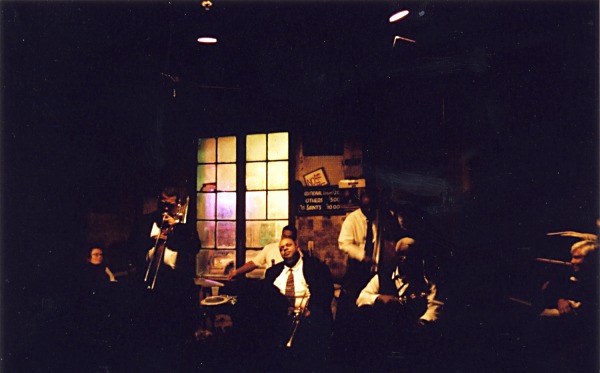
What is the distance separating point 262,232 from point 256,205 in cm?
45

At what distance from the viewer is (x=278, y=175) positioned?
23.9 ft

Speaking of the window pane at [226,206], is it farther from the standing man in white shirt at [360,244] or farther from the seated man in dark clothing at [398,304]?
the seated man in dark clothing at [398,304]

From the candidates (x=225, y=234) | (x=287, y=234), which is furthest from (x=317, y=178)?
(x=225, y=234)

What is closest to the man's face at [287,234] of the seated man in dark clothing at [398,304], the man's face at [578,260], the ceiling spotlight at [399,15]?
the seated man in dark clothing at [398,304]

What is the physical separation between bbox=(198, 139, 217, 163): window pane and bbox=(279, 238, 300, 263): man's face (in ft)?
6.13

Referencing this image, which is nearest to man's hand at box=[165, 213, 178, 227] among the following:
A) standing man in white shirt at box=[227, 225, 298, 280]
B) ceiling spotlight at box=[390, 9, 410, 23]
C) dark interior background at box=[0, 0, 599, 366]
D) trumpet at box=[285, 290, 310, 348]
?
dark interior background at box=[0, 0, 599, 366]

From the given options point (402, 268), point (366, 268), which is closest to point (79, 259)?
point (366, 268)

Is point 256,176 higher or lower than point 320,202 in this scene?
higher

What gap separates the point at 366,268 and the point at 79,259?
16.3ft

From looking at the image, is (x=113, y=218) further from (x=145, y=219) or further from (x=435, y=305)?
(x=435, y=305)

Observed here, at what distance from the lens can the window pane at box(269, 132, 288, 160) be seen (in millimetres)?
7223

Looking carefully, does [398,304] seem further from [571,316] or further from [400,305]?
[571,316]

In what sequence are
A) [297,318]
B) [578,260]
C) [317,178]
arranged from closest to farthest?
[578,260] < [297,318] < [317,178]

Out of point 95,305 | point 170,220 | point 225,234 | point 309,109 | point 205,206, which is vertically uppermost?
point 309,109
